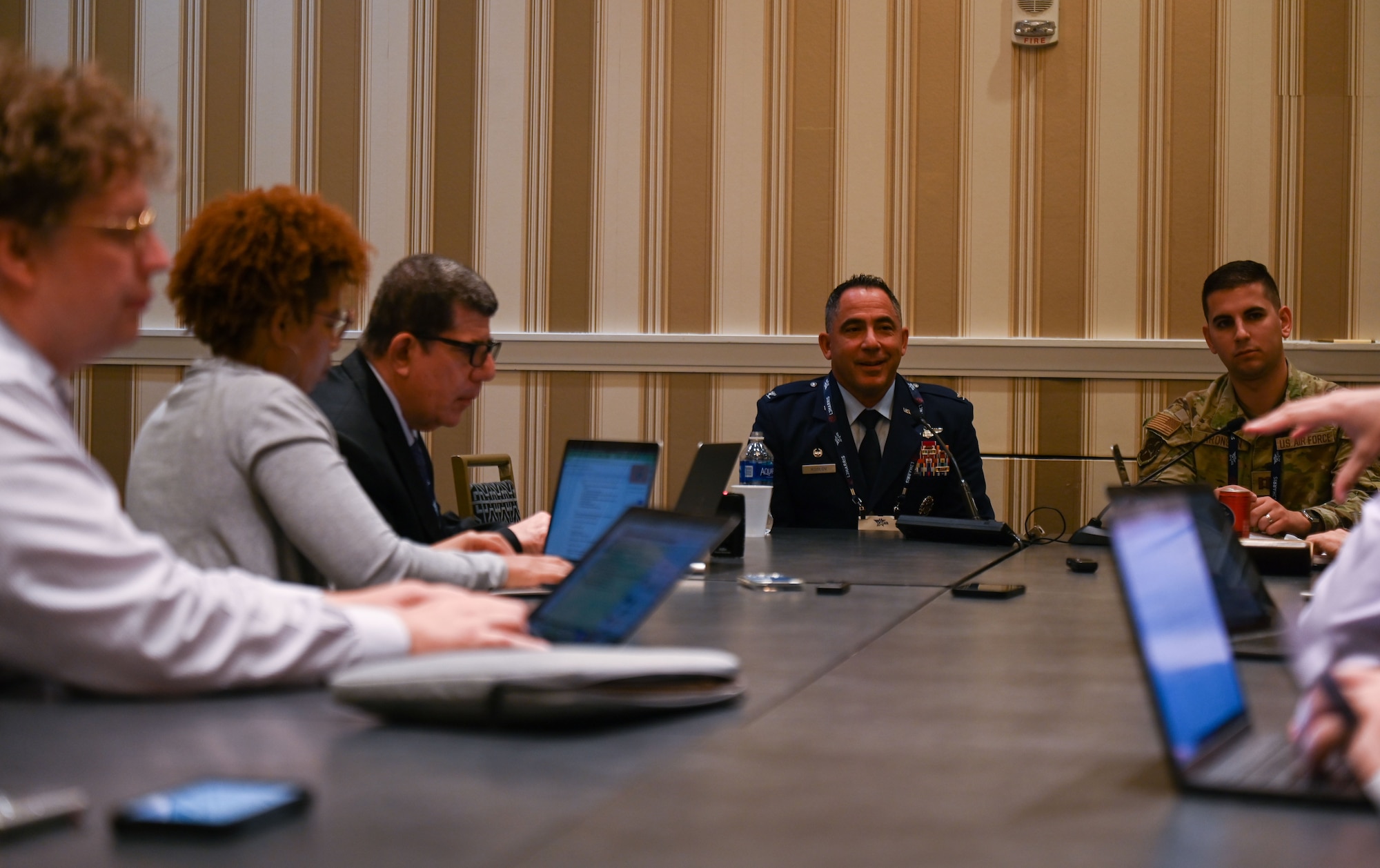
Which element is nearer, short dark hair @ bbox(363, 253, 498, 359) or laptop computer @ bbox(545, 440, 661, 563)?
laptop computer @ bbox(545, 440, 661, 563)

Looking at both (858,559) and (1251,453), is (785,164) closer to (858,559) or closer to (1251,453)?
(1251,453)

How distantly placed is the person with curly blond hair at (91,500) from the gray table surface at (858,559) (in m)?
1.00

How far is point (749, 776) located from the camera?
83 cm

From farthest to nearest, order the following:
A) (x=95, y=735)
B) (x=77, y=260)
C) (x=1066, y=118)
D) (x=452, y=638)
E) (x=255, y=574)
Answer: (x=1066, y=118) → (x=255, y=574) → (x=452, y=638) → (x=77, y=260) → (x=95, y=735)

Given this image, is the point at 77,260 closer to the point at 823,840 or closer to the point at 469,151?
the point at 823,840

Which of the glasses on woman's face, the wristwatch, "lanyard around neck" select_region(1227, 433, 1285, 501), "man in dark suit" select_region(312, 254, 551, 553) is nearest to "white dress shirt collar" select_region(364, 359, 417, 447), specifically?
"man in dark suit" select_region(312, 254, 551, 553)

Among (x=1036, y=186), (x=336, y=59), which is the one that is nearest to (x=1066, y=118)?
(x=1036, y=186)

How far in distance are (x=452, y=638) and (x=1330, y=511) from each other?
87.6 inches

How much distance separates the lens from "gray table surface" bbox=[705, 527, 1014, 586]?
2027 millimetres

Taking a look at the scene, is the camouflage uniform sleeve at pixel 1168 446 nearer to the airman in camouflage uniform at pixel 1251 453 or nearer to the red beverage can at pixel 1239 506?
the airman in camouflage uniform at pixel 1251 453

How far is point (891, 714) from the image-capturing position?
103 centimetres

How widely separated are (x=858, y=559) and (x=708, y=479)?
343 millimetres

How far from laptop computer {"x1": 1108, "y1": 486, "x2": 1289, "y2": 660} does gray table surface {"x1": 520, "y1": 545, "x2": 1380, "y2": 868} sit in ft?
0.41

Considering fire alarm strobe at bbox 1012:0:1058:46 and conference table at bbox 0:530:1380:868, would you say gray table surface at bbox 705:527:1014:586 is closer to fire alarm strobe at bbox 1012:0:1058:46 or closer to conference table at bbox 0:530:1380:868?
conference table at bbox 0:530:1380:868
